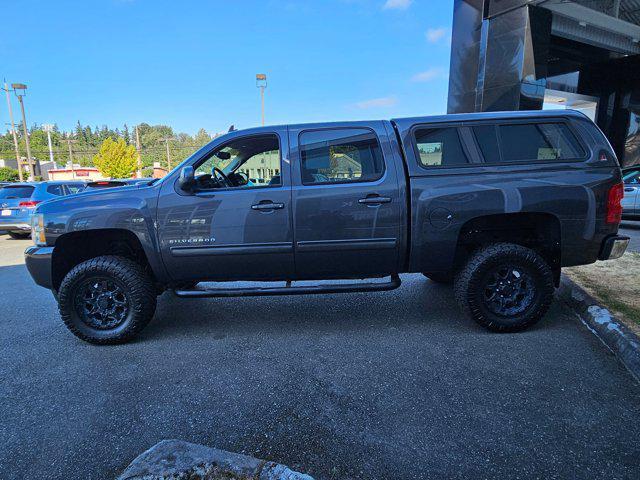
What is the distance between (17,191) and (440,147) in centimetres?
1141

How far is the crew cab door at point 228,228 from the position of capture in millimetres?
3367

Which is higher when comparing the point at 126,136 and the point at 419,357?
the point at 126,136

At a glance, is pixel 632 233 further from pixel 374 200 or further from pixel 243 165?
pixel 243 165

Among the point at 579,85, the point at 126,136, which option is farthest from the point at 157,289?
the point at 126,136

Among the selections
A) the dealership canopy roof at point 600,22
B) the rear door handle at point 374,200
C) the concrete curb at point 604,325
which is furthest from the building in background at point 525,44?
the rear door handle at point 374,200

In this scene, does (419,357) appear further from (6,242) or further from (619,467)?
(6,242)

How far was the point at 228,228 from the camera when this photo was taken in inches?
133

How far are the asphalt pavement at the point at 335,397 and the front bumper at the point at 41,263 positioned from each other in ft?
2.11

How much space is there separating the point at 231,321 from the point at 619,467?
10.7 feet

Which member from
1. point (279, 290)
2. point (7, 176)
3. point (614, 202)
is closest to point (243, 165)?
point (279, 290)

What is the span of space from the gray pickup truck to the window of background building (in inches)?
0.4

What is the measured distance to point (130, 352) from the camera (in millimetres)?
3354

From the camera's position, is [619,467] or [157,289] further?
[157,289]

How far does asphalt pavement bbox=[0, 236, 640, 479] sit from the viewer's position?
2.01 metres
